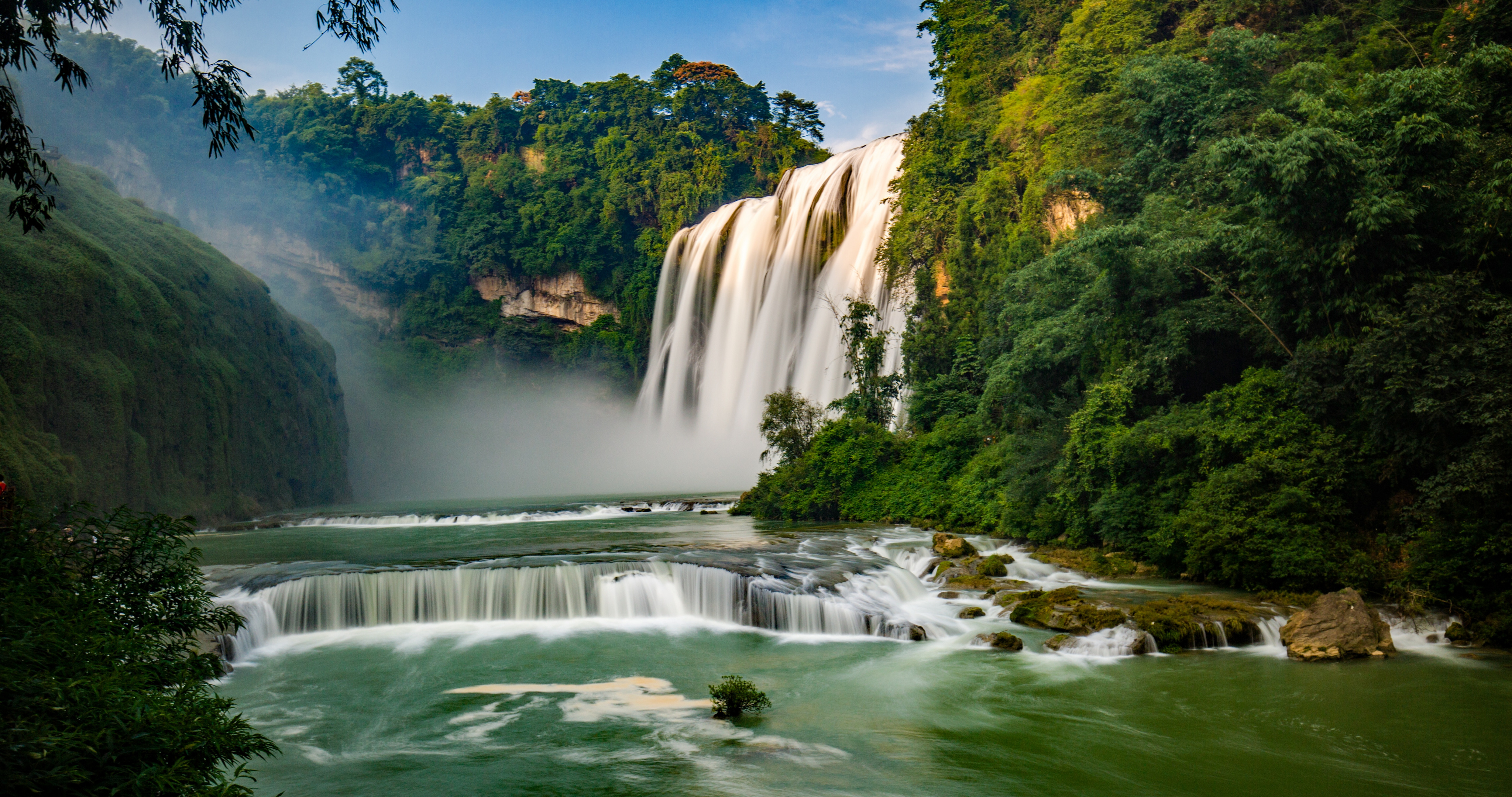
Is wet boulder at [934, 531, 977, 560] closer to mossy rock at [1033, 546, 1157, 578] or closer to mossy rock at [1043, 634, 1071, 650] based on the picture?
mossy rock at [1033, 546, 1157, 578]

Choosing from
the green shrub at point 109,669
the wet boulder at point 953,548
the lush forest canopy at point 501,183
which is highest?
the lush forest canopy at point 501,183

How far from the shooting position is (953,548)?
17656 mm

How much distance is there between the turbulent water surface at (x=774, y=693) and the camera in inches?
307

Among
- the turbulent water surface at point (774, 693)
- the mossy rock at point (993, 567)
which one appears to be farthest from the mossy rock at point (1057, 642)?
the mossy rock at point (993, 567)

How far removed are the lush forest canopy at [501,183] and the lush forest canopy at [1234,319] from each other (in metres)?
29.0

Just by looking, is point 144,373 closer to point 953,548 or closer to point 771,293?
point 771,293

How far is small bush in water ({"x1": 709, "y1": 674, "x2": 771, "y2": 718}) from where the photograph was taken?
939cm

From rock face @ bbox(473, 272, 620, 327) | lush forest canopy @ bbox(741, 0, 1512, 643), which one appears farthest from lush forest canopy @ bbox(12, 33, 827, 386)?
lush forest canopy @ bbox(741, 0, 1512, 643)

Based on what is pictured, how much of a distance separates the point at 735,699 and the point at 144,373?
25.0 m

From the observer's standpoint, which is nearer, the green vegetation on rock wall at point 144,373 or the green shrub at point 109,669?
the green shrub at point 109,669

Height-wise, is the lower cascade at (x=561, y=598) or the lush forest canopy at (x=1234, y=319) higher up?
the lush forest canopy at (x=1234, y=319)

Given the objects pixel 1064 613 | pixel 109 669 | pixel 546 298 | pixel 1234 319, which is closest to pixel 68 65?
pixel 109 669

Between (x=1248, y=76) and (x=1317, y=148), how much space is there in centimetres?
886

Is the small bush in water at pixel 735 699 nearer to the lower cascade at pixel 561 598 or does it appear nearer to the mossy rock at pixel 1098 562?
the lower cascade at pixel 561 598
